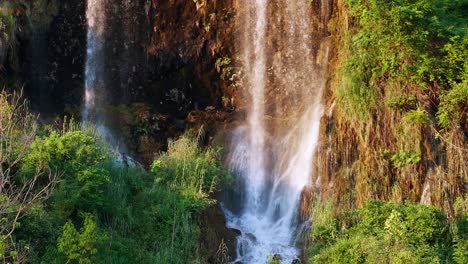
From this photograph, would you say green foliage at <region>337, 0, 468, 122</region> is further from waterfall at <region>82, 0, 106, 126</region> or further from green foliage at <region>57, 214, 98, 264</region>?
waterfall at <region>82, 0, 106, 126</region>

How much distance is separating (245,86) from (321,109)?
2128 mm

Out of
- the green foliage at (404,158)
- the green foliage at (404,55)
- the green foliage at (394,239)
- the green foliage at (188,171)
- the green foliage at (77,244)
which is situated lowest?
the green foliage at (77,244)

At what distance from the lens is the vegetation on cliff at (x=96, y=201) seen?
9078 millimetres

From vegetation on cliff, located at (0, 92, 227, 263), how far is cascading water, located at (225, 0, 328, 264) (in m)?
1.49

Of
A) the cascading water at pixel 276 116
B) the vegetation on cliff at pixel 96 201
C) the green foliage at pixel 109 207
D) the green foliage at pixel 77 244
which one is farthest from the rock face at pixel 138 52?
the green foliage at pixel 77 244

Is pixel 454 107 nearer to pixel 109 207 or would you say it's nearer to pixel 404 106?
pixel 404 106

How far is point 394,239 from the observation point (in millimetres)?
9758

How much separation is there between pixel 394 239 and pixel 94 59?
8.84 m

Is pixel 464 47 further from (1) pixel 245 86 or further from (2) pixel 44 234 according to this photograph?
(2) pixel 44 234

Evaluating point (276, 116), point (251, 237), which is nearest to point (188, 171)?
point (251, 237)

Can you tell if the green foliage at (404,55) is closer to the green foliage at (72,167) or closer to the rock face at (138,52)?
the rock face at (138,52)

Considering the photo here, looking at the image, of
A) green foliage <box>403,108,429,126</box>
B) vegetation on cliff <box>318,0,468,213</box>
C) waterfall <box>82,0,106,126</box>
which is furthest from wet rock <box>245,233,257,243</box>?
waterfall <box>82,0,106,126</box>

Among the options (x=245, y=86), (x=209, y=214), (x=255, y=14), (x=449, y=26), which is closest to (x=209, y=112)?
(x=245, y=86)

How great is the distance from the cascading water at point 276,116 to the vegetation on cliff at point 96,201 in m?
1.49
